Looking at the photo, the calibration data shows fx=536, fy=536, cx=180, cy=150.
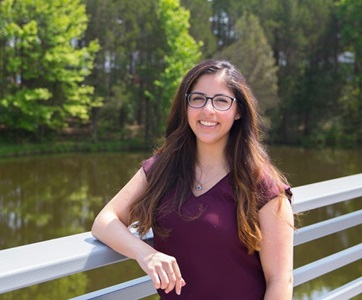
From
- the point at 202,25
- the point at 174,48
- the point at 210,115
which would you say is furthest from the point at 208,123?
the point at 202,25

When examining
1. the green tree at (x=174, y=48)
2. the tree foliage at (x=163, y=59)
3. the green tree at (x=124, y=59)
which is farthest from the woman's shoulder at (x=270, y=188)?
the green tree at (x=124, y=59)

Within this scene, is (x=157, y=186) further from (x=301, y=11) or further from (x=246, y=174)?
(x=301, y=11)

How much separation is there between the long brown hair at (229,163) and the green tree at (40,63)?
21.1 metres

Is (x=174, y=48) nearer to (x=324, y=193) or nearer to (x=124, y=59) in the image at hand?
(x=124, y=59)

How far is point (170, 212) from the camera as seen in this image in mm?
1406

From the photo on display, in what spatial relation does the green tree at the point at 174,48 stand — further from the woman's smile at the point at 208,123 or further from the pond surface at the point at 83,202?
the woman's smile at the point at 208,123

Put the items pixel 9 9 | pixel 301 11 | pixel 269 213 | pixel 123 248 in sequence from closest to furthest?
pixel 123 248
pixel 269 213
pixel 9 9
pixel 301 11

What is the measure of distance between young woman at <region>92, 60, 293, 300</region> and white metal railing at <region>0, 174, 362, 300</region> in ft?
0.22

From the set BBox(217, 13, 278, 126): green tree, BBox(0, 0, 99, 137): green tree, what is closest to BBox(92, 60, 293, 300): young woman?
BBox(0, 0, 99, 137): green tree

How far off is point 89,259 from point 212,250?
1.14ft

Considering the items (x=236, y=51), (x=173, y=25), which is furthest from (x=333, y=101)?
(x=173, y=25)

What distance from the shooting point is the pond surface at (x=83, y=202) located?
6.58 meters

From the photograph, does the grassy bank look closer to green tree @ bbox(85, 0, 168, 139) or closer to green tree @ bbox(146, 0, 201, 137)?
green tree @ bbox(85, 0, 168, 139)

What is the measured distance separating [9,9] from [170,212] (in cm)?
2228
